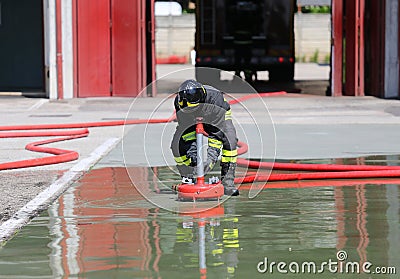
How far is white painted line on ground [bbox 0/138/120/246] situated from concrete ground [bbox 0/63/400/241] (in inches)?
1.1

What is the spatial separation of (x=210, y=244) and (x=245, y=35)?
21.5 meters

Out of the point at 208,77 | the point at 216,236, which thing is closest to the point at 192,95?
the point at 216,236

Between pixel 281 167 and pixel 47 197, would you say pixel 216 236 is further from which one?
pixel 281 167

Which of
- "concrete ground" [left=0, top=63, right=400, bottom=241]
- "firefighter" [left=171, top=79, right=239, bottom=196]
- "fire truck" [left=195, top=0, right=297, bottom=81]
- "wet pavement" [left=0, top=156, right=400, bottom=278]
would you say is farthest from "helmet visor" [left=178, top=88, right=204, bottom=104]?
"fire truck" [left=195, top=0, right=297, bottom=81]

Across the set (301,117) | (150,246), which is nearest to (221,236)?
(150,246)

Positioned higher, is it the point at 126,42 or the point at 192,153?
the point at 126,42

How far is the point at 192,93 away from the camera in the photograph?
8.75m

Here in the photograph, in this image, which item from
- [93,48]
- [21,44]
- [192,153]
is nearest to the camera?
[192,153]

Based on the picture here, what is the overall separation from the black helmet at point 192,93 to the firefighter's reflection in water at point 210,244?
42.5 inches

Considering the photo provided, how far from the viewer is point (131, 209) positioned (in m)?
8.80

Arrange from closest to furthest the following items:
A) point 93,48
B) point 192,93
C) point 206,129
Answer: point 192,93 → point 206,129 → point 93,48

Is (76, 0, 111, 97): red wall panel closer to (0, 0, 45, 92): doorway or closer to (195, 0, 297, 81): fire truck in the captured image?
(0, 0, 45, 92): doorway

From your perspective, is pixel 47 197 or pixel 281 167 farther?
pixel 281 167

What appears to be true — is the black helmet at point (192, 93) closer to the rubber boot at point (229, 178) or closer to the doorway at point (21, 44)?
the rubber boot at point (229, 178)
